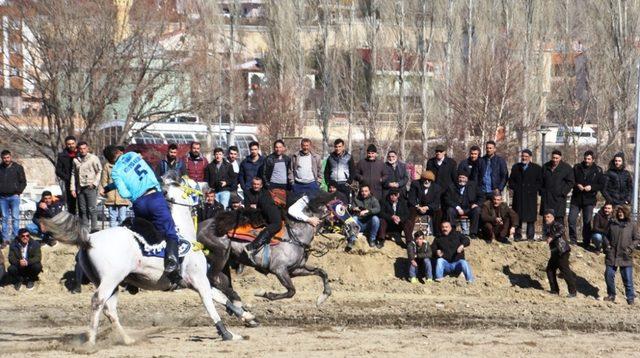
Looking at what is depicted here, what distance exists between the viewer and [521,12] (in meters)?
47.9

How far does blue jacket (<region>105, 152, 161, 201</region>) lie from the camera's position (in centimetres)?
1366

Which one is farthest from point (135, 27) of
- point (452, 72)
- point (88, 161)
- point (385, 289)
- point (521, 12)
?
point (521, 12)

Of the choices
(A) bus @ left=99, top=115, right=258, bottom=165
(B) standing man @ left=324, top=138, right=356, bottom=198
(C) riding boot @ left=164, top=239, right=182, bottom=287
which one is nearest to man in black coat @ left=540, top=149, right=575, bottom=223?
(B) standing man @ left=324, top=138, right=356, bottom=198

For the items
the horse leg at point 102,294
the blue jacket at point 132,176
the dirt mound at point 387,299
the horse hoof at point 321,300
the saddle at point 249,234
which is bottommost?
the dirt mound at point 387,299

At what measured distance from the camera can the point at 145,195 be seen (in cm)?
1381

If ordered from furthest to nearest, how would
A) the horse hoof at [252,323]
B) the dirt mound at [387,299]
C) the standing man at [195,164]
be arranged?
1. the standing man at [195,164]
2. the dirt mound at [387,299]
3. the horse hoof at [252,323]

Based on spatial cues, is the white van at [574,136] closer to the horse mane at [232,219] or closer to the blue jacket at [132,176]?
the horse mane at [232,219]

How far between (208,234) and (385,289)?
17.5 ft

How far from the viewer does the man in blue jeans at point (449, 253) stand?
67.4 ft

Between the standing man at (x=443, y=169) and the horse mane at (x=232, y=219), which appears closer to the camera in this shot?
the horse mane at (x=232, y=219)

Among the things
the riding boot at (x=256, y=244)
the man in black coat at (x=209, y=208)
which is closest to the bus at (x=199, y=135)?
the man in black coat at (x=209, y=208)

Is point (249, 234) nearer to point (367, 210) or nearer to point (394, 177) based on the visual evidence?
point (367, 210)

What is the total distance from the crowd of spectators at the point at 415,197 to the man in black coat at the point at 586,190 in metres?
0.02

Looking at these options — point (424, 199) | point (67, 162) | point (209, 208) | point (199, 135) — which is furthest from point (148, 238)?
point (199, 135)
